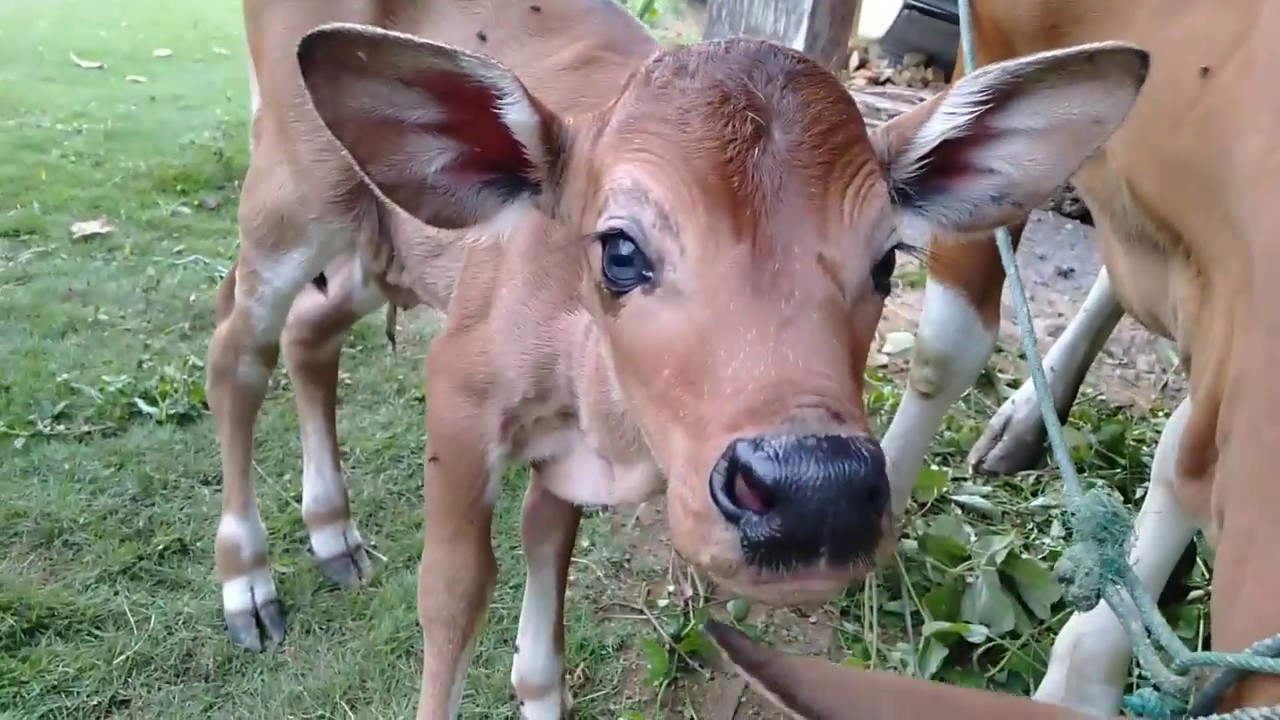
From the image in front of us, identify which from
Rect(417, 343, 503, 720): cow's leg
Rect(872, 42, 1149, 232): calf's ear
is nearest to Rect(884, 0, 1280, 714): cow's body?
Rect(872, 42, 1149, 232): calf's ear

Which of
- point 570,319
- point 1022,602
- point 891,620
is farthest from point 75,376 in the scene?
point 1022,602

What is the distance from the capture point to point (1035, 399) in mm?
4039

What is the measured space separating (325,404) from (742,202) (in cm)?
217

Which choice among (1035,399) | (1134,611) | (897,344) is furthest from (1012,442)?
(1134,611)

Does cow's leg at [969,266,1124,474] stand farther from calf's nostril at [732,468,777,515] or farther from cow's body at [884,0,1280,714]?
calf's nostril at [732,468,777,515]

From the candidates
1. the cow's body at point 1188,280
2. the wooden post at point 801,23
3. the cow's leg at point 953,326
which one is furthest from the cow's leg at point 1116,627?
the wooden post at point 801,23

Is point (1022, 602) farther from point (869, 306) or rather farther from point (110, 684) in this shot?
point (110, 684)

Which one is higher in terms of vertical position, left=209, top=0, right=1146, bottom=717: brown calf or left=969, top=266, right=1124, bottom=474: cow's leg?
left=209, top=0, right=1146, bottom=717: brown calf

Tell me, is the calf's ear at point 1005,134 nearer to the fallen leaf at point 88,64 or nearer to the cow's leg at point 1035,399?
the cow's leg at point 1035,399

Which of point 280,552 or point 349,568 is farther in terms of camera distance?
point 280,552

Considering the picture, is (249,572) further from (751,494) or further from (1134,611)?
(1134,611)

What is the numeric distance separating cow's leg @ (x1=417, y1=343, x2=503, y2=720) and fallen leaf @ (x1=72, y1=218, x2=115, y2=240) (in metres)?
3.95

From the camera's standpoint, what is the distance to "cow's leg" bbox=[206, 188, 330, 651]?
3.08 m

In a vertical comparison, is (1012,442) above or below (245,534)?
above
